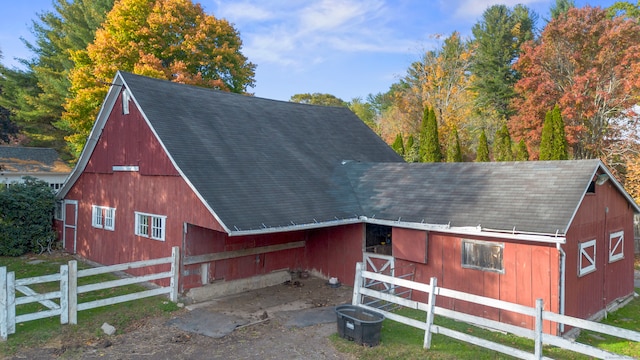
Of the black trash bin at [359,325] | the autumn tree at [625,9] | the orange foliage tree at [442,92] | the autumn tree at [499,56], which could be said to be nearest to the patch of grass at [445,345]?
the black trash bin at [359,325]

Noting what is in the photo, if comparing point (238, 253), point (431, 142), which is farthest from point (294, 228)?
point (431, 142)

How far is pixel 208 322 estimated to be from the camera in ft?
30.6

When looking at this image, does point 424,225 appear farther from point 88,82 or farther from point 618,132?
point 88,82

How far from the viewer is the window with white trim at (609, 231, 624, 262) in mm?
11578

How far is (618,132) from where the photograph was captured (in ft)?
80.2

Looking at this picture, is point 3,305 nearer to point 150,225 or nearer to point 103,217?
point 150,225

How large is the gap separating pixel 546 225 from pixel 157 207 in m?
9.91

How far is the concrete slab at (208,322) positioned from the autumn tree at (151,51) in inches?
692

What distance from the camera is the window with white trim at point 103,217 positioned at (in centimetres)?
1404

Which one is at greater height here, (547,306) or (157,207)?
(157,207)

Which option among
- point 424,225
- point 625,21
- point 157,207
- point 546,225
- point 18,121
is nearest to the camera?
point 546,225

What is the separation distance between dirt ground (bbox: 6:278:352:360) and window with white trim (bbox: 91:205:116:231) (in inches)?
214

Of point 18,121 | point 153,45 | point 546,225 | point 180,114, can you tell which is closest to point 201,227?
point 180,114

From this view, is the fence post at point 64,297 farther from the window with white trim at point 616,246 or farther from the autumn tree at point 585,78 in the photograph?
the autumn tree at point 585,78
